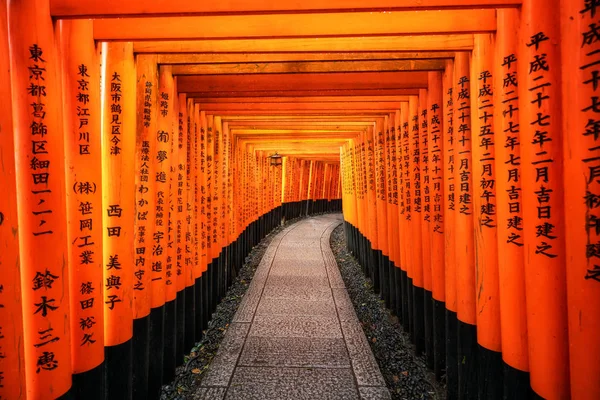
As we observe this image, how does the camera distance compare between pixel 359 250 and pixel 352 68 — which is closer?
pixel 352 68

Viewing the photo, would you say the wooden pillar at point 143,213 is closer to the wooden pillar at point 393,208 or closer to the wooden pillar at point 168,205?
the wooden pillar at point 168,205

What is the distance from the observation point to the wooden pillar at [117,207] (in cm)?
309

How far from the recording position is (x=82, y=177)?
2.66 m

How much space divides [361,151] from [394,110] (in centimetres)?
343

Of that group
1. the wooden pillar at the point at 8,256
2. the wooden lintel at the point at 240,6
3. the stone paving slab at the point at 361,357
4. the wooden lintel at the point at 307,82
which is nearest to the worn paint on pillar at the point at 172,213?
the wooden lintel at the point at 307,82

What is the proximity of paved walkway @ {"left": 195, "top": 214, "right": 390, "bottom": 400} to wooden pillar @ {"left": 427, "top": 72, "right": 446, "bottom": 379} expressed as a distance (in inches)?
42.9

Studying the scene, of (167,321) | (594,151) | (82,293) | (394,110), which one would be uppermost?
(394,110)

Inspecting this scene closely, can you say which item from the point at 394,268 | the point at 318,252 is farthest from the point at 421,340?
the point at 318,252

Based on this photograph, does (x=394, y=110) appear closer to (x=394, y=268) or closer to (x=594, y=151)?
(x=394, y=268)

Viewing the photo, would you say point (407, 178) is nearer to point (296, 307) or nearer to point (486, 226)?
point (486, 226)

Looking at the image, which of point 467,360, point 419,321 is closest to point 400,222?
point 419,321

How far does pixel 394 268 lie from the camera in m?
6.63

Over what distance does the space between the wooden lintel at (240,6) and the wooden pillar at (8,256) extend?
63 cm

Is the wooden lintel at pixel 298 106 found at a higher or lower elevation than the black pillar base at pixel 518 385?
higher
